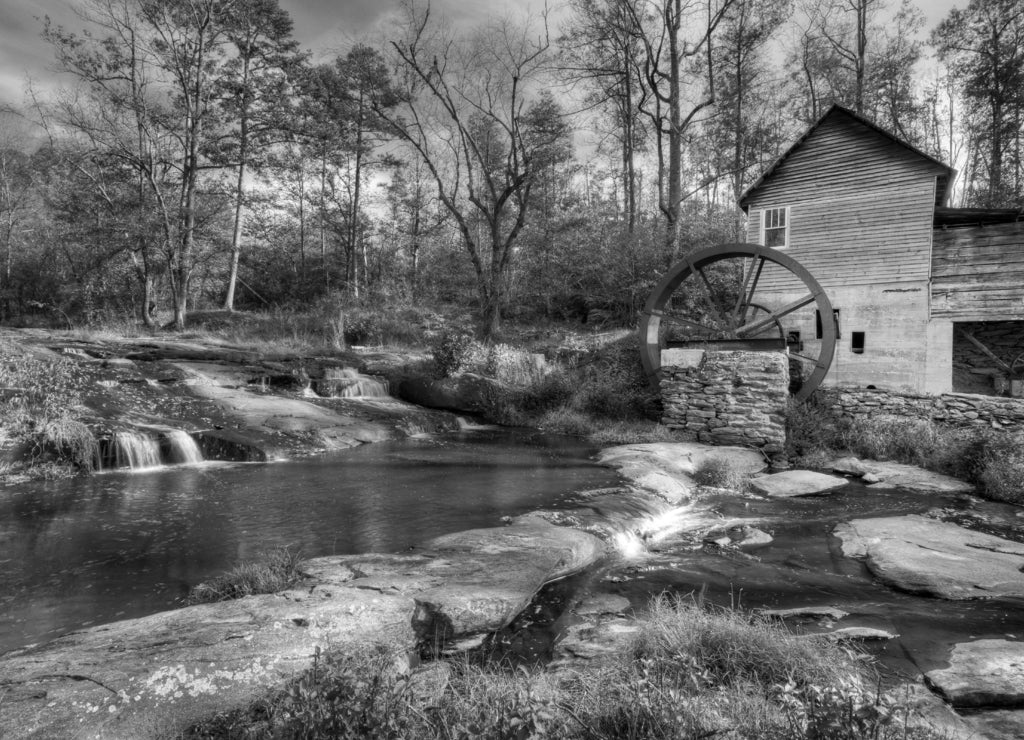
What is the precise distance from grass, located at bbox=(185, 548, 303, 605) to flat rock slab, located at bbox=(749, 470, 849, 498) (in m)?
6.29

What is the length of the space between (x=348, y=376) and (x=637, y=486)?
911cm

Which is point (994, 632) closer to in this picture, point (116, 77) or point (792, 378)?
point (792, 378)

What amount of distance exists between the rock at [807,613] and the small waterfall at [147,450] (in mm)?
8329

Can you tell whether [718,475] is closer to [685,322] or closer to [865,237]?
[685,322]

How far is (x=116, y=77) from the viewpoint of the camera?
16703mm

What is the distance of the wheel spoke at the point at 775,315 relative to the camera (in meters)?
12.4

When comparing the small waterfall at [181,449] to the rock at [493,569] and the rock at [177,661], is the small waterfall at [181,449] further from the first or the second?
the rock at [177,661]

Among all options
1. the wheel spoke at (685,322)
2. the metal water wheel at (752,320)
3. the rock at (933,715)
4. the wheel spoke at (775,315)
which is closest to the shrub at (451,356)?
the metal water wheel at (752,320)

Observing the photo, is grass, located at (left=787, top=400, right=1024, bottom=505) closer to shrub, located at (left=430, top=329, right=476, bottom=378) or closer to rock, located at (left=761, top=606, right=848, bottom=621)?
rock, located at (left=761, top=606, right=848, bottom=621)

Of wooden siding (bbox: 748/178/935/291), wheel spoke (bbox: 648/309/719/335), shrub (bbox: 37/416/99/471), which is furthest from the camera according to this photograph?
wheel spoke (bbox: 648/309/719/335)

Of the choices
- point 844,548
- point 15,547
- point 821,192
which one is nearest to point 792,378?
point 821,192

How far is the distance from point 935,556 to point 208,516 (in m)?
7.08

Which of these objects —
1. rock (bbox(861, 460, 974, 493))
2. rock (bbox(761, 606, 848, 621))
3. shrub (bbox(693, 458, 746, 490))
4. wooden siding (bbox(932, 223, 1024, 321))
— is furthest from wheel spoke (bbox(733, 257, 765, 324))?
rock (bbox(761, 606, 848, 621))

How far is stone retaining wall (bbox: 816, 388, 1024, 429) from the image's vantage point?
9922mm
